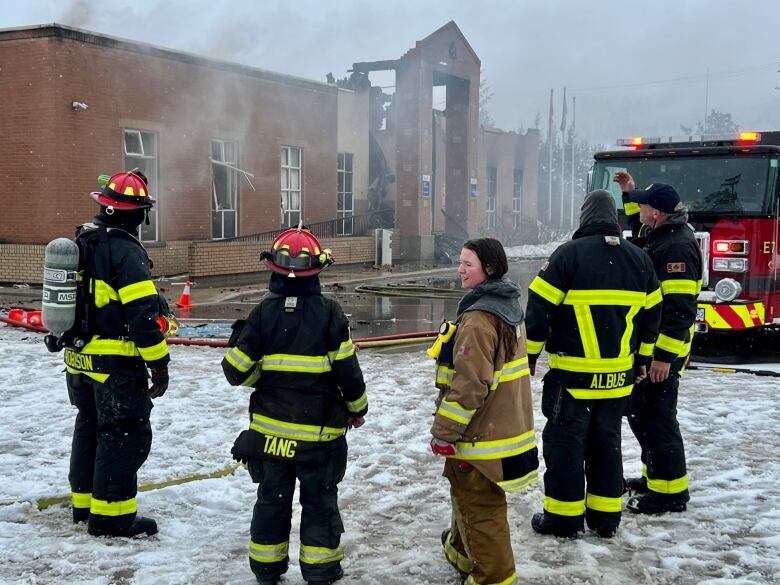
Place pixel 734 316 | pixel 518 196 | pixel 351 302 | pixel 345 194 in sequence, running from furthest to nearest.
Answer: pixel 518 196 → pixel 345 194 → pixel 351 302 → pixel 734 316

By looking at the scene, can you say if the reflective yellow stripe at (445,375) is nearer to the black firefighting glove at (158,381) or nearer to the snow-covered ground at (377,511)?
the snow-covered ground at (377,511)

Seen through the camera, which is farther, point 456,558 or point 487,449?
point 456,558

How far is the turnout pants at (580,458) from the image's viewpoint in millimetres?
4066

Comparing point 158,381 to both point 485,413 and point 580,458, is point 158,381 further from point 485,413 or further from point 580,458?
point 580,458

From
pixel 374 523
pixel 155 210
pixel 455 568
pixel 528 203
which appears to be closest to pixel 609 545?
pixel 455 568

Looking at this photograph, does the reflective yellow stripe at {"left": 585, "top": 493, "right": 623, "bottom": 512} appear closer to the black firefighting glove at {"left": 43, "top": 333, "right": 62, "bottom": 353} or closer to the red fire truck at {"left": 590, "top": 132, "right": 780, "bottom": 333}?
the black firefighting glove at {"left": 43, "top": 333, "right": 62, "bottom": 353}

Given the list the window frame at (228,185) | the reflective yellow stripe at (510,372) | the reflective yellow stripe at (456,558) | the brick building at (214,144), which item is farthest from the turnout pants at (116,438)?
the window frame at (228,185)

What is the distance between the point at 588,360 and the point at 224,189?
16.5 m

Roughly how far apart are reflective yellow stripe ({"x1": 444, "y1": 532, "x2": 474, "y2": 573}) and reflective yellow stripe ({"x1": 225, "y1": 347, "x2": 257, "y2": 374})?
132 centimetres

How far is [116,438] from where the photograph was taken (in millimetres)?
4031

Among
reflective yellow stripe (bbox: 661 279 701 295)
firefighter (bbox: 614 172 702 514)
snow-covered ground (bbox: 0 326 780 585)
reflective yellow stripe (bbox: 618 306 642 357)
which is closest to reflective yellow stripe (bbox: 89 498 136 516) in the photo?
snow-covered ground (bbox: 0 326 780 585)

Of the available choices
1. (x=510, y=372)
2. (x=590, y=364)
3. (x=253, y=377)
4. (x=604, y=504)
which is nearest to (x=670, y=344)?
(x=590, y=364)

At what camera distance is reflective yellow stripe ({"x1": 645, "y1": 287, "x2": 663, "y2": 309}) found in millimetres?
4230

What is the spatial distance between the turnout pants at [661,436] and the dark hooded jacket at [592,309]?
0.47 m
